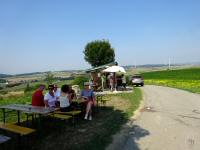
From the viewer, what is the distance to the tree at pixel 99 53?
53.0 meters

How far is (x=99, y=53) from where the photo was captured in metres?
52.8

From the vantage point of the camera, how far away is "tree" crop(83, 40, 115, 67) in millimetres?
53037

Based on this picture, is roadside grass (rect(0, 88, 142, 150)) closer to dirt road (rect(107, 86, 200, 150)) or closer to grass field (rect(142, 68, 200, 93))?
dirt road (rect(107, 86, 200, 150))

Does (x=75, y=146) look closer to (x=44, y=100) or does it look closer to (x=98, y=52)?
(x=44, y=100)

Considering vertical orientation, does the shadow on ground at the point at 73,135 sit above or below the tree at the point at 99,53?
below

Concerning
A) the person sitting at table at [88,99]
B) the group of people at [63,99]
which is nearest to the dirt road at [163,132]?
the person sitting at table at [88,99]

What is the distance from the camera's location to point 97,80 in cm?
2872

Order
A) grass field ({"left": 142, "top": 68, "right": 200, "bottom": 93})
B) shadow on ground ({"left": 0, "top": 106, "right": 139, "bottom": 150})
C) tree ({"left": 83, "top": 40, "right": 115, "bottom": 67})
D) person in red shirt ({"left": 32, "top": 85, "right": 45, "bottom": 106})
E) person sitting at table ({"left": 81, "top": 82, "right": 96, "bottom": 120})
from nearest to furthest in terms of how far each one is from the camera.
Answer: shadow on ground ({"left": 0, "top": 106, "right": 139, "bottom": 150}) < person in red shirt ({"left": 32, "top": 85, "right": 45, "bottom": 106}) < person sitting at table ({"left": 81, "top": 82, "right": 96, "bottom": 120}) < grass field ({"left": 142, "top": 68, "right": 200, "bottom": 93}) < tree ({"left": 83, "top": 40, "right": 115, "bottom": 67})

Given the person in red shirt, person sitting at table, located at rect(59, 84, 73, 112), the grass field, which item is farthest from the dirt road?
the grass field

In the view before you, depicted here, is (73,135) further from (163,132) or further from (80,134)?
(163,132)

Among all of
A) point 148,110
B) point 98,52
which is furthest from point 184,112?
point 98,52

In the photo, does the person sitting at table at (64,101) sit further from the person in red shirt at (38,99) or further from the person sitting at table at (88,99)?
the person sitting at table at (88,99)

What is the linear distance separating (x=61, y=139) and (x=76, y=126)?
160 cm

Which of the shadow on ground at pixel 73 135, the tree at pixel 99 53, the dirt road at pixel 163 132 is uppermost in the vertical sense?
the tree at pixel 99 53
